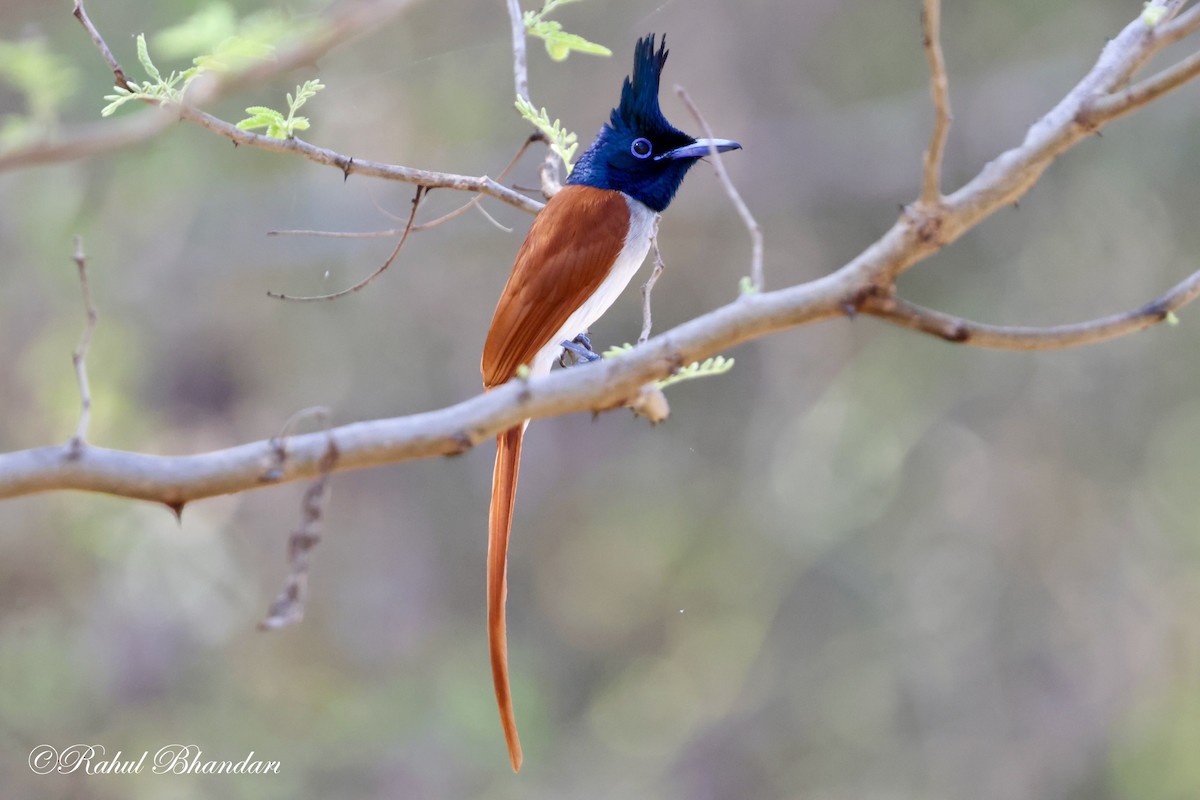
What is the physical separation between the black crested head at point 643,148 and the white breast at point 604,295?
11 centimetres

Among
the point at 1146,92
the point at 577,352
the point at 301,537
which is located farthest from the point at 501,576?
the point at 1146,92

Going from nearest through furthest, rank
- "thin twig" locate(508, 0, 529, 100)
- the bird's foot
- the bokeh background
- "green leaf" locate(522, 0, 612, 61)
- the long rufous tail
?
the long rufous tail
"green leaf" locate(522, 0, 612, 61)
"thin twig" locate(508, 0, 529, 100)
the bird's foot
the bokeh background

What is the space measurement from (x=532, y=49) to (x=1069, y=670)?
13.7ft

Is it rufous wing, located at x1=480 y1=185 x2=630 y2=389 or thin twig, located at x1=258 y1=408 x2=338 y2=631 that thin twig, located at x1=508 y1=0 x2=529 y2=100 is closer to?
rufous wing, located at x1=480 y1=185 x2=630 y2=389

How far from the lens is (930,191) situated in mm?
1325

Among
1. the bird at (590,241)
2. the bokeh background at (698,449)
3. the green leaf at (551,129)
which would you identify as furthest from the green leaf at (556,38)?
the bokeh background at (698,449)

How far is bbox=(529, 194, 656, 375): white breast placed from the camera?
2.49 m

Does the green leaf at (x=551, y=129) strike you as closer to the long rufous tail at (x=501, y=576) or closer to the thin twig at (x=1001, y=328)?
the long rufous tail at (x=501, y=576)

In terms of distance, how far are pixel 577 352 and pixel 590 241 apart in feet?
0.74

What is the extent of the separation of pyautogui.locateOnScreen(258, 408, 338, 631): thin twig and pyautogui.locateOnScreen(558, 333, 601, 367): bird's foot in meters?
1.13

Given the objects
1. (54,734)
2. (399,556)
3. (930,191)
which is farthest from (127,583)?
(930,191)

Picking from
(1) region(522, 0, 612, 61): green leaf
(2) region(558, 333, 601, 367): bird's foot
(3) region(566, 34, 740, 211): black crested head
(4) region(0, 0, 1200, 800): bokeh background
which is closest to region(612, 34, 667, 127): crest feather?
(3) region(566, 34, 740, 211): black crested head

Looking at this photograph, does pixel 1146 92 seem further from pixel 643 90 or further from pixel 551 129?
pixel 643 90

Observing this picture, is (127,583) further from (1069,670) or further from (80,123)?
(1069,670)
